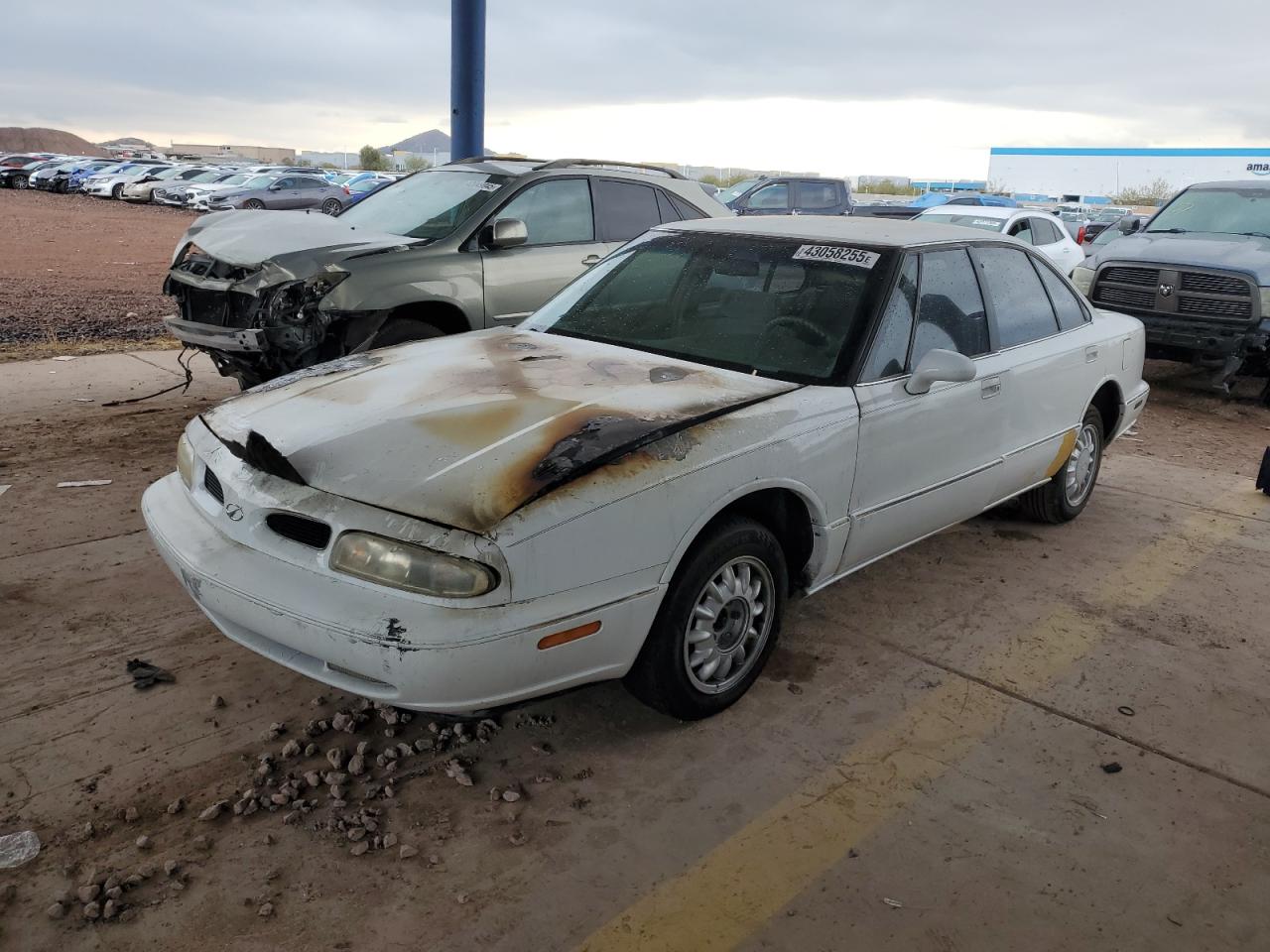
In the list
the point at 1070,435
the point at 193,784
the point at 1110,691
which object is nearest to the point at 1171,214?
the point at 1070,435

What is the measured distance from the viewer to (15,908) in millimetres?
2471

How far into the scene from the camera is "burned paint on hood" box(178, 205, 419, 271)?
238 inches

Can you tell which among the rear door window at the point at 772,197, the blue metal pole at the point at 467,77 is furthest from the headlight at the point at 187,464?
the rear door window at the point at 772,197

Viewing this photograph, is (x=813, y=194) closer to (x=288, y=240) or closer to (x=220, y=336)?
(x=288, y=240)

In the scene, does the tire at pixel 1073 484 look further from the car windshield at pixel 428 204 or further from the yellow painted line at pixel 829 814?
the car windshield at pixel 428 204

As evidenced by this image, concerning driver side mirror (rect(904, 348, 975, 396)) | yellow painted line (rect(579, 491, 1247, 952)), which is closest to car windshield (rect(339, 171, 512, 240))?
driver side mirror (rect(904, 348, 975, 396))

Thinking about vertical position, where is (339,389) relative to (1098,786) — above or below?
above

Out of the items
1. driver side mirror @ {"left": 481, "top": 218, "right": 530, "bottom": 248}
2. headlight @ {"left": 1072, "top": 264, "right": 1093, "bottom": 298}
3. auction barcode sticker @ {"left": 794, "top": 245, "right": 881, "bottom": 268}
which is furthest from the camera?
headlight @ {"left": 1072, "top": 264, "right": 1093, "bottom": 298}

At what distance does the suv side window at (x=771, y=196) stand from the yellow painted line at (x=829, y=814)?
14373mm

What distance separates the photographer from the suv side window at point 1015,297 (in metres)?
4.53

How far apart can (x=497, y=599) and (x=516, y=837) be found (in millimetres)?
707

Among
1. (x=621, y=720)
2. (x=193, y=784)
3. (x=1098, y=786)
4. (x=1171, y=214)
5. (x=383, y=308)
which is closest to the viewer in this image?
(x=193, y=784)

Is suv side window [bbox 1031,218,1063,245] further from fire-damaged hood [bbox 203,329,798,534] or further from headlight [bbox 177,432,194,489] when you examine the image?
headlight [bbox 177,432,194,489]

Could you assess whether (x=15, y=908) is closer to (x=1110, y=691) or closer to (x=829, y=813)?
(x=829, y=813)
